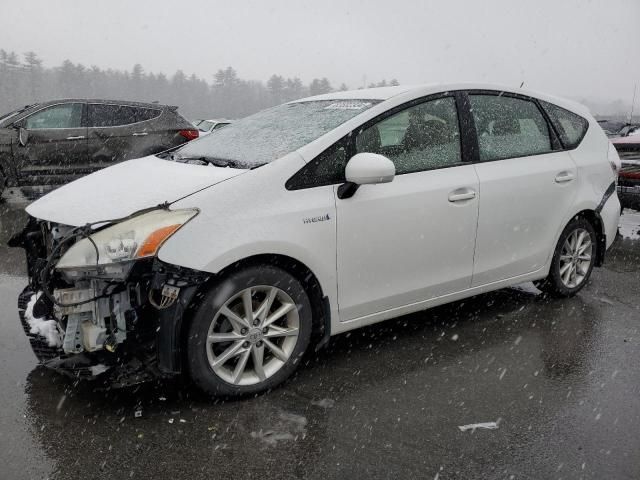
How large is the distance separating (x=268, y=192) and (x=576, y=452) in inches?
75.7

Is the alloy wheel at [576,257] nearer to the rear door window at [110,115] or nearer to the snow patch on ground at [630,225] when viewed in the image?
the snow patch on ground at [630,225]

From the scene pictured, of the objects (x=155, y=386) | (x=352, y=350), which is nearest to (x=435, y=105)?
(x=352, y=350)

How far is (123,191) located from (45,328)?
823mm

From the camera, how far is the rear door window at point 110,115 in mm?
10242

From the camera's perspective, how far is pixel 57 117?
991 centimetres

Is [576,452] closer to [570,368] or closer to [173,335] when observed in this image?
[570,368]

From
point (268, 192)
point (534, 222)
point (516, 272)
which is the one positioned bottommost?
point (516, 272)

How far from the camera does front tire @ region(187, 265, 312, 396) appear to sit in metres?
3.02

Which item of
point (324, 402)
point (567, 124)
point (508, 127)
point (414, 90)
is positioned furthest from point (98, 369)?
point (567, 124)

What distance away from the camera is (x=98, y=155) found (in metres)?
10.2

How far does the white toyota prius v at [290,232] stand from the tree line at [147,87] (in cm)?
10067

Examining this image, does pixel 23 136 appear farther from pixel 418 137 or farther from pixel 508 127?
pixel 508 127

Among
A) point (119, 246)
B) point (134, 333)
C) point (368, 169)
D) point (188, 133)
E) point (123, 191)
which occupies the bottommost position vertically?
point (134, 333)

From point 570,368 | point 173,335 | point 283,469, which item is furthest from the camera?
point 570,368
